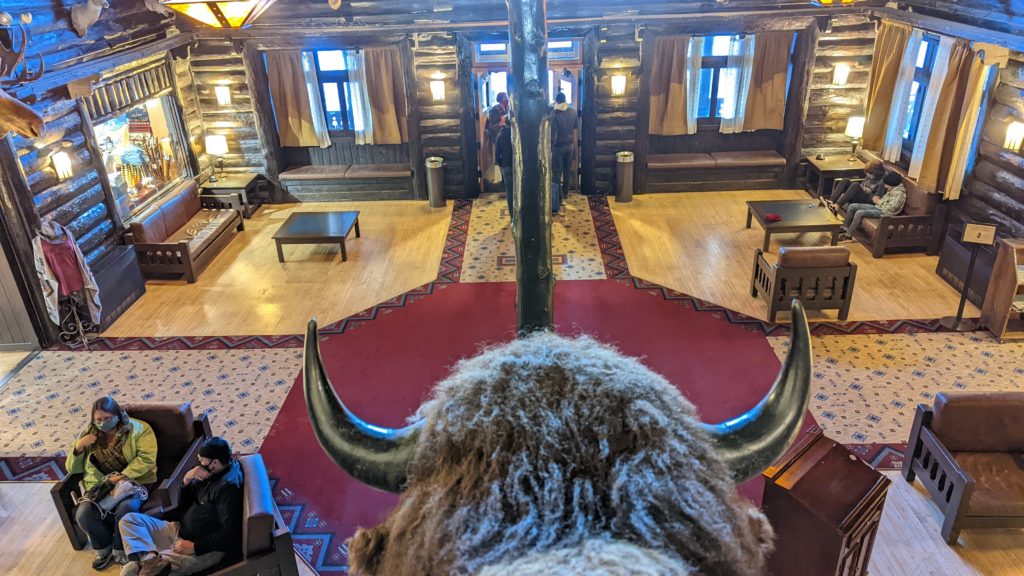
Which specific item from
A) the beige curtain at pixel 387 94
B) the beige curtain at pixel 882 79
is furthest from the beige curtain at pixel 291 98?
the beige curtain at pixel 882 79

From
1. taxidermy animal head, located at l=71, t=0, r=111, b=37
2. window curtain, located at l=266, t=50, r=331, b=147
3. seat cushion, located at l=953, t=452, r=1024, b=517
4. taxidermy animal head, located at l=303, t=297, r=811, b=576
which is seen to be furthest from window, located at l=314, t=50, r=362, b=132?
taxidermy animal head, located at l=303, t=297, r=811, b=576

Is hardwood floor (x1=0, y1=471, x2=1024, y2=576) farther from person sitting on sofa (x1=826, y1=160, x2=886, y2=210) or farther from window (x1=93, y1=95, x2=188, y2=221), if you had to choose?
person sitting on sofa (x1=826, y1=160, x2=886, y2=210)

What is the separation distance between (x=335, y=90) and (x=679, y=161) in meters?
6.17

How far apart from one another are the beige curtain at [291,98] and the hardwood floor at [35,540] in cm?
742

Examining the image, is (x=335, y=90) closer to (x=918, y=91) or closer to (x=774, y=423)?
(x=918, y=91)

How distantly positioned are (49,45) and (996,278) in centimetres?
1103

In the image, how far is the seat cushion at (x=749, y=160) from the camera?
11.7m

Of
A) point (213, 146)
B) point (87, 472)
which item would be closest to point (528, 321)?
point (87, 472)

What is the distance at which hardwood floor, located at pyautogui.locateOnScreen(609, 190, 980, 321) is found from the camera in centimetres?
819

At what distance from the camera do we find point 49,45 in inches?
305

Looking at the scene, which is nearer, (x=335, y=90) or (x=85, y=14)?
(x=85, y=14)

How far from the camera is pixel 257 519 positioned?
411 cm

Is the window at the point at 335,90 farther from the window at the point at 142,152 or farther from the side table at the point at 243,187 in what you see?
the window at the point at 142,152

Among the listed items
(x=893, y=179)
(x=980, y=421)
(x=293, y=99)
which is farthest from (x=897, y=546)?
(x=293, y=99)
